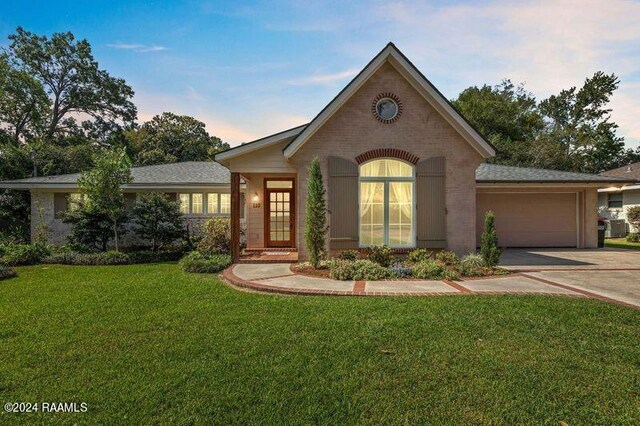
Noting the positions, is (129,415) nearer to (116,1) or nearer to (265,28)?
(265,28)

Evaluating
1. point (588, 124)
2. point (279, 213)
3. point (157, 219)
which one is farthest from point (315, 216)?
point (588, 124)

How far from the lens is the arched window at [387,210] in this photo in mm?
10227

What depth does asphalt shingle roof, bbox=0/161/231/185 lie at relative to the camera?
14344 mm

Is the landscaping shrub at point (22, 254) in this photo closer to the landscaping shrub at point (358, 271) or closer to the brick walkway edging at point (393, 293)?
the brick walkway edging at point (393, 293)

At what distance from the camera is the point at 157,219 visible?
12672 mm

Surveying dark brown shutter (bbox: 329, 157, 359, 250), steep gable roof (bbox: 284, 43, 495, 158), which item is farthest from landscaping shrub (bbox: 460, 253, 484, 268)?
steep gable roof (bbox: 284, 43, 495, 158)

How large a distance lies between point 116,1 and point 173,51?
7.61ft

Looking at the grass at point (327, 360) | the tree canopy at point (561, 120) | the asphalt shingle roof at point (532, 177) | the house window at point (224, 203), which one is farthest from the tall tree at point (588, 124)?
the grass at point (327, 360)

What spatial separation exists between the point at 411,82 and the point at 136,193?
12643 mm

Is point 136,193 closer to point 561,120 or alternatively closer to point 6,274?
point 6,274

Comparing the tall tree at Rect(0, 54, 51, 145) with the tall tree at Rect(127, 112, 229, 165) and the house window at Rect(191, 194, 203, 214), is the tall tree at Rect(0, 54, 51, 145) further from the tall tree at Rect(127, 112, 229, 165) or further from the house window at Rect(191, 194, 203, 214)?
the house window at Rect(191, 194, 203, 214)

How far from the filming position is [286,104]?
15.3 meters

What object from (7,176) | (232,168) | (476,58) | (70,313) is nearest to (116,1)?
(232,168)

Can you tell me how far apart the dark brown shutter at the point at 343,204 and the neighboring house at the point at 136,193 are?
20.7 feet
